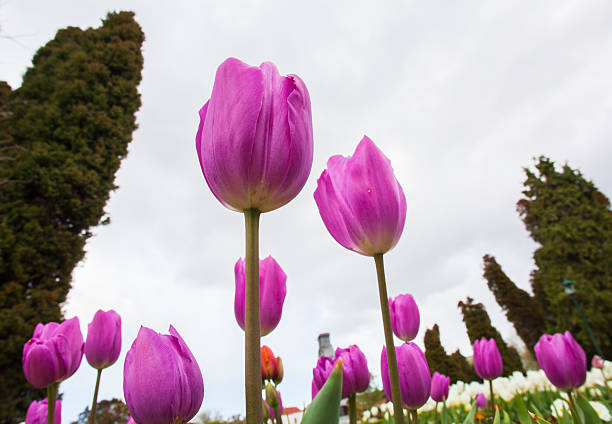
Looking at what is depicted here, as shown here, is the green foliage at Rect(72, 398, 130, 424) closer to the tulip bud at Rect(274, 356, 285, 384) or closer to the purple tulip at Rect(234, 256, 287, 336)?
the tulip bud at Rect(274, 356, 285, 384)

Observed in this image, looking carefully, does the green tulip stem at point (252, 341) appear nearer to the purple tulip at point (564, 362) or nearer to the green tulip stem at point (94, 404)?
the green tulip stem at point (94, 404)

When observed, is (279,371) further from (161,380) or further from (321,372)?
(161,380)

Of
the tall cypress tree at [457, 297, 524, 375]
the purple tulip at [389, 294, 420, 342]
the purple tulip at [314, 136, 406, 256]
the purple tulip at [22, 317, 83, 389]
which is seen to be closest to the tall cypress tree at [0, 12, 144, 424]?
the purple tulip at [22, 317, 83, 389]

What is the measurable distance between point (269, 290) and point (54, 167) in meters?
9.59

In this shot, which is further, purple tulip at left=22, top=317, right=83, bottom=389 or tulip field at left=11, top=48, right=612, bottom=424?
purple tulip at left=22, top=317, right=83, bottom=389

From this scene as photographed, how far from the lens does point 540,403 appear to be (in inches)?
133

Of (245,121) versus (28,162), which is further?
(28,162)

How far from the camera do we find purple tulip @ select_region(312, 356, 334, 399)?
1.06m

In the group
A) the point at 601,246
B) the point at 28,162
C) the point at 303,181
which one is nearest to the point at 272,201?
the point at 303,181

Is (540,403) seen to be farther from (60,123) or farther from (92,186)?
(60,123)

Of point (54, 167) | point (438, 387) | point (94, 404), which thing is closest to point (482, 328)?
point (438, 387)

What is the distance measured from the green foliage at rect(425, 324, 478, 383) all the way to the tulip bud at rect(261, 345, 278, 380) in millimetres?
9163

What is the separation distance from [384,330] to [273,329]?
1.15 ft

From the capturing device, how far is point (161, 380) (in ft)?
1.69
